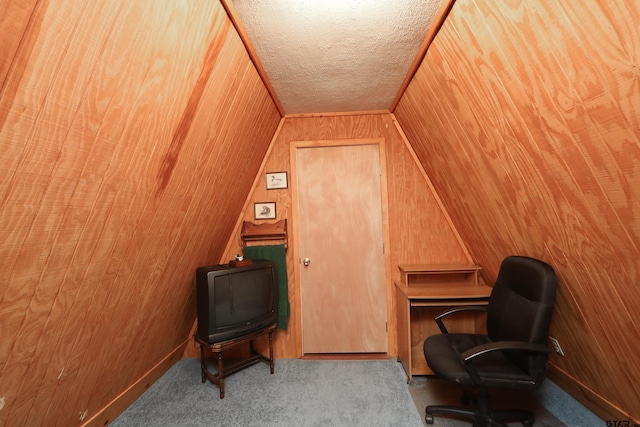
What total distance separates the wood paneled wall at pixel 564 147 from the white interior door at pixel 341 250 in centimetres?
93

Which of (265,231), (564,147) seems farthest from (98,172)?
(564,147)

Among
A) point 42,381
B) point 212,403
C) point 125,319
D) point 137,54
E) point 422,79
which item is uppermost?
point 422,79

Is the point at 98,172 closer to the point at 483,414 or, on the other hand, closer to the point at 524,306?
the point at 524,306

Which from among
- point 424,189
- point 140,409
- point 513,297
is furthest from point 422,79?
point 140,409

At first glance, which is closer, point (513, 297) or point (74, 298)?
point (74, 298)

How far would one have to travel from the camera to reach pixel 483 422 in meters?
1.78

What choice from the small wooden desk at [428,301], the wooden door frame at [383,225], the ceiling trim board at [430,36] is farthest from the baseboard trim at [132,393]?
the ceiling trim board at [430,36]

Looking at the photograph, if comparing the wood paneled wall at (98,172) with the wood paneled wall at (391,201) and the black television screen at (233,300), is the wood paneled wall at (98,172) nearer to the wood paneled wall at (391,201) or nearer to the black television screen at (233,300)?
the black television screen at (233,300)

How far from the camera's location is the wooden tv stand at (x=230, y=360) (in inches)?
90.3

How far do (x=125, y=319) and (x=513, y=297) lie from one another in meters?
2.48

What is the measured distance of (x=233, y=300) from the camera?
2344 millimetres

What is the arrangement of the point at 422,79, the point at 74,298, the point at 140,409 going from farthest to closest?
the point at 140,409 → the point at 422,79 → the point at 74,298

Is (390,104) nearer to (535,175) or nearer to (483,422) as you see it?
(535,175)

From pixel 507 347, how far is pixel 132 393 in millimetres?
2620
